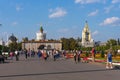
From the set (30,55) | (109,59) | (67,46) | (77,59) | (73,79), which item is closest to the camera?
(73,79)

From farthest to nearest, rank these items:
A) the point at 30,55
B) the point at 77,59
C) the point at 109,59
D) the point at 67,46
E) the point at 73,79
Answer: the point at 67,46
the point at 30,55
the point at 77,59
the point at 109,59
the point at 73,79

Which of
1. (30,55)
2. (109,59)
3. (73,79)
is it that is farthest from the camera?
(30,55)

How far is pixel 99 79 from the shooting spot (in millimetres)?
16594

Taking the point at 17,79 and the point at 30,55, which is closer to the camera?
the point at 17,79

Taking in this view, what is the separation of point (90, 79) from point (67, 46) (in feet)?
579

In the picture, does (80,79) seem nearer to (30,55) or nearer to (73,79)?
(73,79)

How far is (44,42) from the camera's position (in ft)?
653

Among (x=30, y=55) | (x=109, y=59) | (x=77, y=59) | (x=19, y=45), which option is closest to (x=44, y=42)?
(x=19, y=45)

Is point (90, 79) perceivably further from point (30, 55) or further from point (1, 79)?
point (30, 55)

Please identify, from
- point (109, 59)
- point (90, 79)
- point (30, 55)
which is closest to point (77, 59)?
point (109, 59)

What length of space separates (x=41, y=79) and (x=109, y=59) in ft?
35.7

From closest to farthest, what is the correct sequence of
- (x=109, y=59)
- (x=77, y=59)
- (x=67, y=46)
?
(x=109, y=59)
(x=77, y=59)
(x=67, y=46)

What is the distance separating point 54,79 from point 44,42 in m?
183

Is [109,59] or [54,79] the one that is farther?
[109,59]
